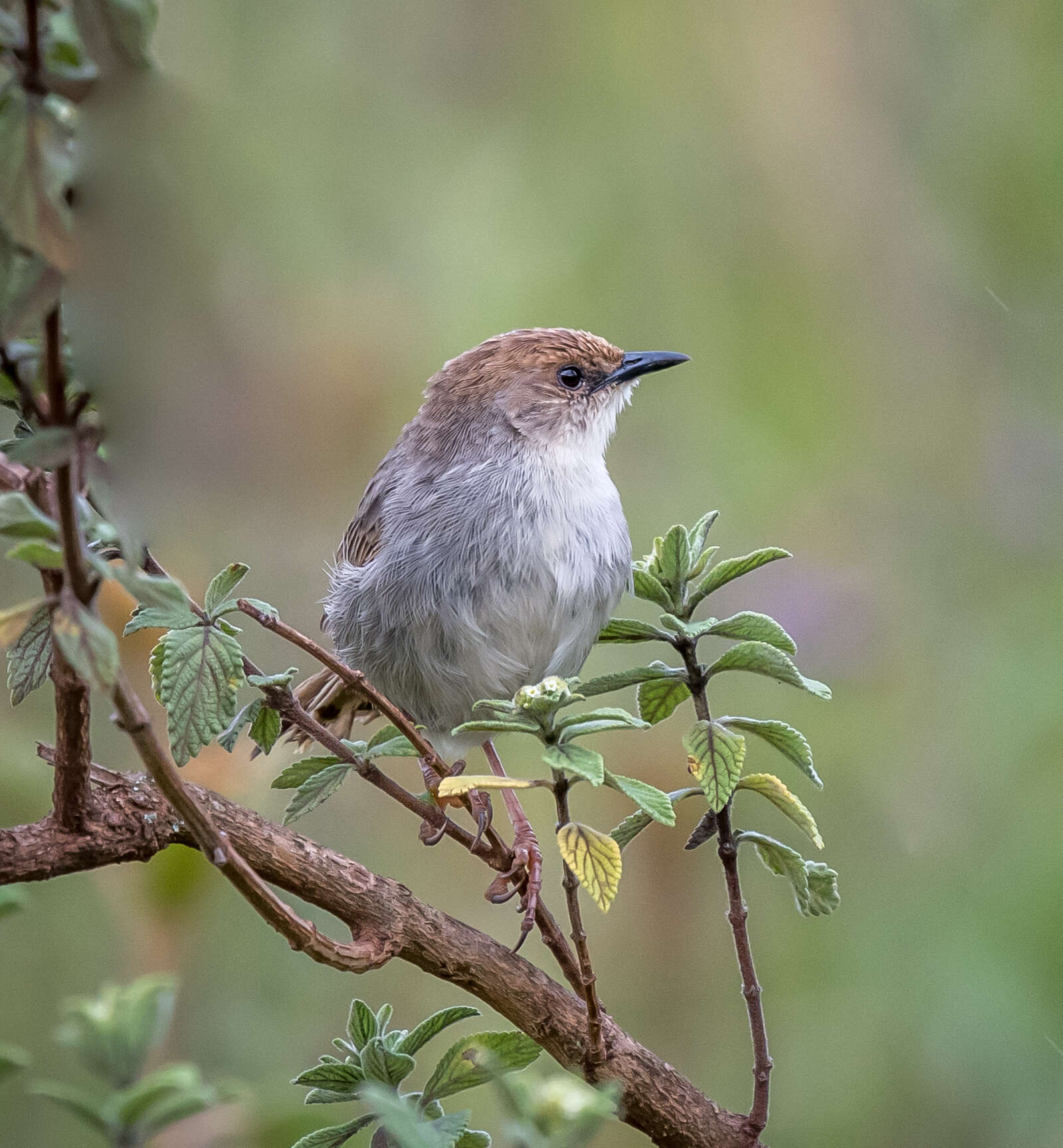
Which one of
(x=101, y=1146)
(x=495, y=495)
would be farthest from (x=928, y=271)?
(x=101, y=1146)

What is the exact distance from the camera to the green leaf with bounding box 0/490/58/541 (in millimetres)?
877

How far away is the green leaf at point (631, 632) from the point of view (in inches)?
63.6

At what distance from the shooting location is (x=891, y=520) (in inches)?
168

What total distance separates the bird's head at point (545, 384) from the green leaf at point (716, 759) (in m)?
1.60

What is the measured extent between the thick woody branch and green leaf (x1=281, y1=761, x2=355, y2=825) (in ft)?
0.21

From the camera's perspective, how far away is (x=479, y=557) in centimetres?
260

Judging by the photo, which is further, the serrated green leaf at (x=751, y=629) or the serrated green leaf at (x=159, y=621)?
the serrated green leaf at (x=751, y=629)

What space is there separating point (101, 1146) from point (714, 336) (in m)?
3.07

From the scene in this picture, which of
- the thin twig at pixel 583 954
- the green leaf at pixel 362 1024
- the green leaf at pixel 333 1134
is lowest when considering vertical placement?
the green leaf at pixel 333 1134

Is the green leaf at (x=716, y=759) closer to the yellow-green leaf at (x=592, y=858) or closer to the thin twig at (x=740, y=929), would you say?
the thin twig at (x=740, y=929)

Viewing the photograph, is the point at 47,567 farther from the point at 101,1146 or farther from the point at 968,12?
the point at 968,12

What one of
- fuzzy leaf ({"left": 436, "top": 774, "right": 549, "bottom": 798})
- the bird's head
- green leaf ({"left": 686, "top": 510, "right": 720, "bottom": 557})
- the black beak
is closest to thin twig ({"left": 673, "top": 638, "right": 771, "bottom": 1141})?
green leaf ({"left": 686, "top": 510, "right": 720, "bottom": 557})

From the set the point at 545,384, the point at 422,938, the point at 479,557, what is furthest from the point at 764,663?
the point at 545,384

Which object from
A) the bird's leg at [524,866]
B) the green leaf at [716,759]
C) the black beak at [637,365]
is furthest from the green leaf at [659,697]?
the black beak at [637,365]
